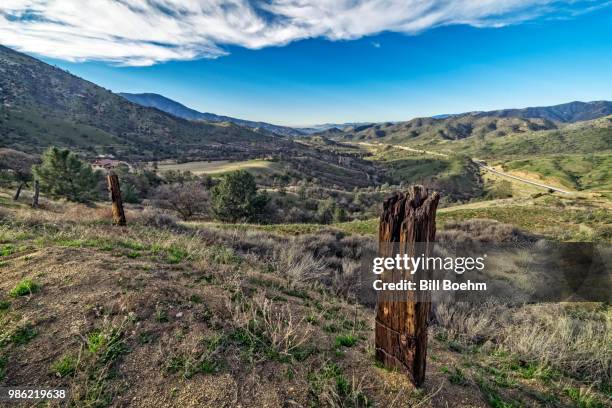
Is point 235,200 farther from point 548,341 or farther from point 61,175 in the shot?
point 548,341

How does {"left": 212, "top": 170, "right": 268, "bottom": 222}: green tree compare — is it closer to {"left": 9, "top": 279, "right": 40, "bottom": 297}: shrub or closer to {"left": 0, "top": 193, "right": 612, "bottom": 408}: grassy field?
{"left": 0, "top": 193, "right": 612, "bottom": 408}: grassy field

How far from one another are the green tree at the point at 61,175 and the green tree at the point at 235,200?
1115cm

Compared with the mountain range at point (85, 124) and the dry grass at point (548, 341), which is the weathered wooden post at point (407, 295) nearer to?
the dry grass at point (548, 341)

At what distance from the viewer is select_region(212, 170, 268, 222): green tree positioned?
87.4 ft

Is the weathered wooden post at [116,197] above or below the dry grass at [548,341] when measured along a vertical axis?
above

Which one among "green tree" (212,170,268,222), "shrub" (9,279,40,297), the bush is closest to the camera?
"shrub" (9,279,40,297)

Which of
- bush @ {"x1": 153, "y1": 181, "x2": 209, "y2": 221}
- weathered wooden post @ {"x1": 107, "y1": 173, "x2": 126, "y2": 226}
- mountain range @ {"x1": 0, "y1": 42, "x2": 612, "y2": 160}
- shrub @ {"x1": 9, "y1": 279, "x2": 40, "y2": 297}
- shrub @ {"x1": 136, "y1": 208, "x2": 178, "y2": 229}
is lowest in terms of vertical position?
bush @ {"x1": 153, "y1": 181, "x2": 209, "y2": 221}

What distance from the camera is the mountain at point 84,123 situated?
81.7 meters

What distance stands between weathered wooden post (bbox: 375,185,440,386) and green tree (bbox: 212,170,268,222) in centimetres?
2361

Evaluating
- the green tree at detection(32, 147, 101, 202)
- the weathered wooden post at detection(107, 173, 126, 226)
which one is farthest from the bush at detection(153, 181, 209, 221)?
the weathered wooden post at detection(107, 173, 126, 226)

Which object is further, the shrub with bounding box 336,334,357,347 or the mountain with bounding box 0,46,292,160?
the mountain with bounding box 0,46,292,160

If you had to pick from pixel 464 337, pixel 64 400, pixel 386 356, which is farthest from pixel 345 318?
pixel 64 400

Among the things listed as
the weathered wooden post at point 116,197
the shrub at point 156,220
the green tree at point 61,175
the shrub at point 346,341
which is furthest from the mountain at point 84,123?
the shrub at point 346,341

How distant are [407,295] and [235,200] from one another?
80.0 ft
